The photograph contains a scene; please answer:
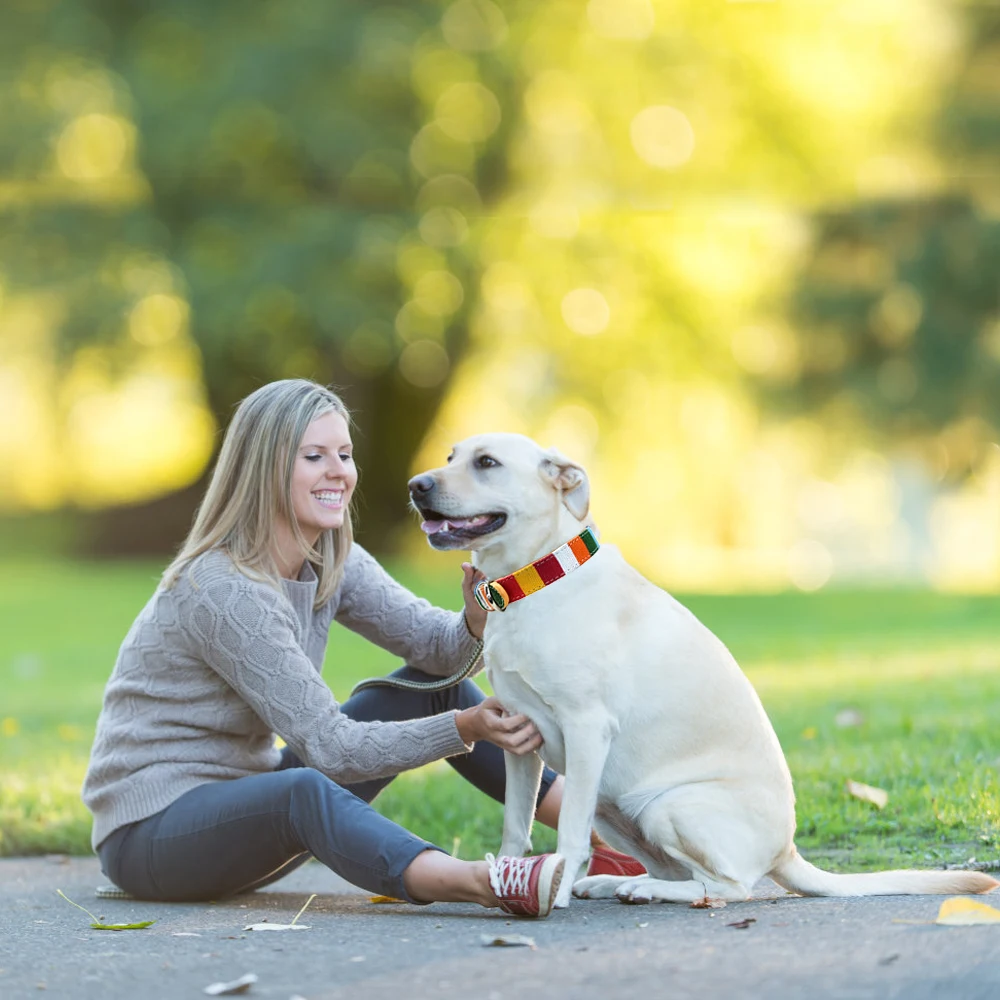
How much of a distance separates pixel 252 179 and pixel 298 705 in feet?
43.3

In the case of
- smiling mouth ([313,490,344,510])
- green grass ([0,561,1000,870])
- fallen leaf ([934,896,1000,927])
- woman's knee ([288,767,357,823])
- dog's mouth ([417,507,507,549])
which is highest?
smiling mouth ([313,490,344,510])

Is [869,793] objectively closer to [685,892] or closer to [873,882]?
[873,882]

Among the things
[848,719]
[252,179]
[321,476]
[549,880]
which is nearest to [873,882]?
[549,880]

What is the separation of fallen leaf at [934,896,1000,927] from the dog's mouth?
4.81 feet

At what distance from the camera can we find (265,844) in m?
3.76

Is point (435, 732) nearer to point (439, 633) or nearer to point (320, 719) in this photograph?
point (320, 719)

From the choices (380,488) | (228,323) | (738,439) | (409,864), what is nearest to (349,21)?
(228,323)

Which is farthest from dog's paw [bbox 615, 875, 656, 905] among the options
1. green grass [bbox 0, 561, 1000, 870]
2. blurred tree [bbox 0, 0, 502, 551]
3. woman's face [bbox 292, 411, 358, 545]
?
blurred tree [bbox 0, 0, 502, 551]

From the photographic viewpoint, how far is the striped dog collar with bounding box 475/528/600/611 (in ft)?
12.5

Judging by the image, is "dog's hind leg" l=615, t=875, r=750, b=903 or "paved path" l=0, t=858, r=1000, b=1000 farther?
"dog's hind leg" l=615, t=875, r=750, b=903

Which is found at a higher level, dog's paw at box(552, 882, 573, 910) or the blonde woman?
the blonde woman

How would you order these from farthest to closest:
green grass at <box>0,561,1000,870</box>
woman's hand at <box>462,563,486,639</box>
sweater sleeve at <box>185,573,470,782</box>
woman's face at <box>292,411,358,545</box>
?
1. green grass at <box>0,561,1000,870</box>
2. woman's hand at <box>462,563,486,639</box>
3. woman's face at <box>292,411,358,545</box>
4. sweater sleeve at <box>185,573,470,782</box>

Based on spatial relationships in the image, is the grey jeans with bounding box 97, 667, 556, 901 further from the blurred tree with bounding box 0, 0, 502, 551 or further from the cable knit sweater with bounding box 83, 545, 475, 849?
the blurred tree with bounding box 0, 0, 502, 551

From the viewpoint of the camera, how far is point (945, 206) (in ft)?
63.7
